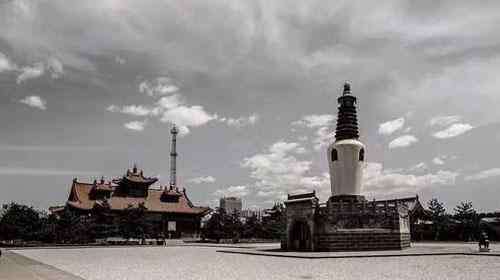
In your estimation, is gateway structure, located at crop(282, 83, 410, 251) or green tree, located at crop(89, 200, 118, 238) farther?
green tree, located at crop(89, 200, 118, 238)

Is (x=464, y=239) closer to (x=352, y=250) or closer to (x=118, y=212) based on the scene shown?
A: (x=352, y=250)

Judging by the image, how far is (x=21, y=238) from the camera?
185ft

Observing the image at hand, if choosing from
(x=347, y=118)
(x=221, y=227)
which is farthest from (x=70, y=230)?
(x=347, y=118)

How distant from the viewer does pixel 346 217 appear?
34250 mm

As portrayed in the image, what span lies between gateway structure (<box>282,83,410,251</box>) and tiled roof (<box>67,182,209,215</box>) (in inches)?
1551

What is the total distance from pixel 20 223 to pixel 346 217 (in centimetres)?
4049

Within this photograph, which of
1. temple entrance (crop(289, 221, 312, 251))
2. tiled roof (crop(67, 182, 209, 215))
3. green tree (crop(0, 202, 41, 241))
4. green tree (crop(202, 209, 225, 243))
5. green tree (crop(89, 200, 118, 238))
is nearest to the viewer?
temple entrance (crop(289, 221, 312, 251))

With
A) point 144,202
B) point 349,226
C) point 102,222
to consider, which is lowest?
point 349,226

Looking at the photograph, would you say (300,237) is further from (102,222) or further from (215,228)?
(102,222)

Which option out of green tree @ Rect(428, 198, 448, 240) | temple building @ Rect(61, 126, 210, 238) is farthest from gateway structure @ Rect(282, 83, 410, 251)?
temple building @ Rect(61, 126, 210, 238)

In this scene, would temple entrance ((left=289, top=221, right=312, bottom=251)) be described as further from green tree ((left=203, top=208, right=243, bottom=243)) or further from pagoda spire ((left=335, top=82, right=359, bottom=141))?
green tree ((left=203, top=208, right=243, bottom=243))

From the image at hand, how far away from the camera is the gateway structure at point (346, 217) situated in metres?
33.8

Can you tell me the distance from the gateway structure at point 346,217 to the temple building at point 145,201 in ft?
120

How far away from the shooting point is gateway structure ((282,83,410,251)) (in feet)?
111
